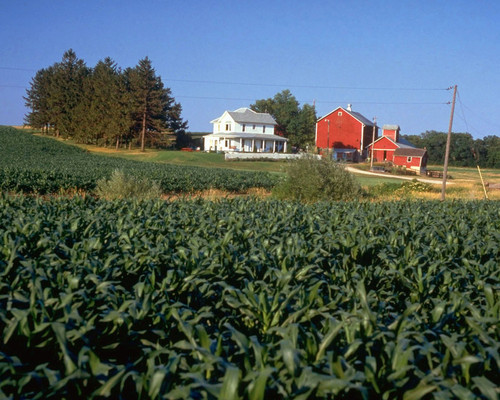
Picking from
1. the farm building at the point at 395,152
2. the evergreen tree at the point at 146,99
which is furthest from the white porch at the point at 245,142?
the farm building at the point at 395,152

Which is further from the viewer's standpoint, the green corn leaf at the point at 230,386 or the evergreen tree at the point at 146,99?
the evergreen tree at the point at 146,99

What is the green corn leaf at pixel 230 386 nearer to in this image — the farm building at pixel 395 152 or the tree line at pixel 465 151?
the farm building at pixel 395 152

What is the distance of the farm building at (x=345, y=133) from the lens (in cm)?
7569

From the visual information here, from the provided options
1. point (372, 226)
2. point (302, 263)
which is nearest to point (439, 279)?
point (302, 263)

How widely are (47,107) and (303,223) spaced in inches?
3837

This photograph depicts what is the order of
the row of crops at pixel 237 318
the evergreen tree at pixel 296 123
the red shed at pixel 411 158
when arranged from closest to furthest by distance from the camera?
the row of crops at pixel 237 318 → the red shed at pixel 411 158 → the evergreen tree at pixel 296 123

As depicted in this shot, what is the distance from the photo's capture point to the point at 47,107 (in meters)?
96.0

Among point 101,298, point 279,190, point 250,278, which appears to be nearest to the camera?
point 101,298

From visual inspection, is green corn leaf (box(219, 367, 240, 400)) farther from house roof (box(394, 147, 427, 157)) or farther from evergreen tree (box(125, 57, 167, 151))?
evergreen tree (box(125, 57, 167, 151))

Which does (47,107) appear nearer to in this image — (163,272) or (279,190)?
(279,190)

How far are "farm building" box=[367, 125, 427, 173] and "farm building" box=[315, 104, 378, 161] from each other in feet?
6.48

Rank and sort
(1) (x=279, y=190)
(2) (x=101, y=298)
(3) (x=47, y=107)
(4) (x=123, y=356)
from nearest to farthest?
(4) (x=123, y=356)
(2) (x=101, y=298)
(1) (x=279, y=190)
(3) (x=47, y=107)

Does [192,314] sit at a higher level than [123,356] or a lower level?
higher

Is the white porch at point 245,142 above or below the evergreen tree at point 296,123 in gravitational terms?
below
